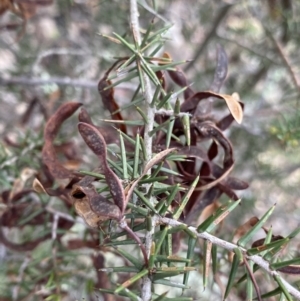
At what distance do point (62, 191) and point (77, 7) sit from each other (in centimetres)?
69

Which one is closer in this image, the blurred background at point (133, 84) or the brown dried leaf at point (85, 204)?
the brown dried leaf at point (85, 204)

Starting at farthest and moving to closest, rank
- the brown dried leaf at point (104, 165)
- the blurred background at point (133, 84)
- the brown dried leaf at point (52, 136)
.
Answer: the blurred background at point (133, 84)
the brown dried leaf at point (52, 136)
the brown dried leaf at point (104, 165)

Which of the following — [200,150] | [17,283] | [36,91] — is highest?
[200,150]

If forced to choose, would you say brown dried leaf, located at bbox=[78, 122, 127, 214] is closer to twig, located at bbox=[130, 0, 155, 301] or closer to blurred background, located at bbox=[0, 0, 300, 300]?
twig, located at bbox=[130, 0, 155, 301]

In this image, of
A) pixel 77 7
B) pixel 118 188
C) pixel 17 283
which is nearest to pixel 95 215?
pixel 118 188

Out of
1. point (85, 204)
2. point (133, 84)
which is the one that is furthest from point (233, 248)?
point (133, 84)

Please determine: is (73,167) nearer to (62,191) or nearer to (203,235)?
(62,191)

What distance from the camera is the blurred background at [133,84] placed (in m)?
0.59

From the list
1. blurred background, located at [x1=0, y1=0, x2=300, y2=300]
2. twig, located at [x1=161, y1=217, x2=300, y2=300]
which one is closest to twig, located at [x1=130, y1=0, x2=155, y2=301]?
twig, located at [x1=161, y1=217, x2=300, y2=300]

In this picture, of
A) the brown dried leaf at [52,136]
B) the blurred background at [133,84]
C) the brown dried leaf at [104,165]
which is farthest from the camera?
the blurred background at [133,84]

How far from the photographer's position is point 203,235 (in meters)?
0.31

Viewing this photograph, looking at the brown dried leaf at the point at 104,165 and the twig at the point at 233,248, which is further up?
the brown dried leaf at the point at 104,165

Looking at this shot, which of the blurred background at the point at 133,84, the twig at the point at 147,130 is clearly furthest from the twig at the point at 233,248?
the blurred background at the point at 133,84

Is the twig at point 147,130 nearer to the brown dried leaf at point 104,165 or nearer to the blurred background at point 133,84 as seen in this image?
the brown dried leaf at point 104,165
